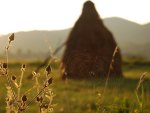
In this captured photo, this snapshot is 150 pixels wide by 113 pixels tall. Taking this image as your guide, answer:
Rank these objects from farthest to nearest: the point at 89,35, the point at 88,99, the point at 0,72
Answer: the point at 89,35
the point at 88,99
the point at 0,72

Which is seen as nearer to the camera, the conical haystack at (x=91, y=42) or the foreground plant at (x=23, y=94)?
the foreground plant at (x=23, y=94)

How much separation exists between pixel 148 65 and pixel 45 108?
2527 centimetres

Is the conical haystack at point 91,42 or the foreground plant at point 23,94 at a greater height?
the foreground plant at point 23,94

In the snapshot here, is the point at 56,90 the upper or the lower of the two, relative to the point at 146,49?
upper

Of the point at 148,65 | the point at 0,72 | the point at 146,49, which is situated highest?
the point at 0,72

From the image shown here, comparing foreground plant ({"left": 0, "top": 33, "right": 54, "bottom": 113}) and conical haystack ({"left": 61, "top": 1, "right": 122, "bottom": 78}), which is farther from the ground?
foreground plant ({"left": 0, "top": 33, "right": 54, "bottom": 113})

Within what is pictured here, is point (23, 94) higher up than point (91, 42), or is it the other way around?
point (23, 94)

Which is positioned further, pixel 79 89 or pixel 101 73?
pixel 101 73

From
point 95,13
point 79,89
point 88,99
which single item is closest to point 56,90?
point 79,89

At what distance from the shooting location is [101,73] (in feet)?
61.5

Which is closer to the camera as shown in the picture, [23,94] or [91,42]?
[23,94]

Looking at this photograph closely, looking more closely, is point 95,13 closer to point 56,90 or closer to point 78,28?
point 78,28

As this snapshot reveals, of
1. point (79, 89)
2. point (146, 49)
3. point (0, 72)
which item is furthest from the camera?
point (146, 49)

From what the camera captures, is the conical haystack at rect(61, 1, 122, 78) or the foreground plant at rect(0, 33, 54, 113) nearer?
the foreground plant at rect(0, 33, 54, 113)
